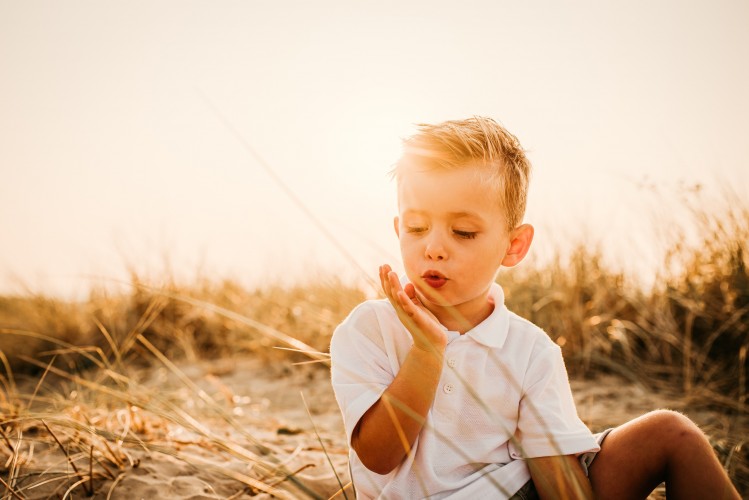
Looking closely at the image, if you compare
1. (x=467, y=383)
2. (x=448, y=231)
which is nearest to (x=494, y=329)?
(x=467, y=383)

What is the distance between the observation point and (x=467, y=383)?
1.49 metres

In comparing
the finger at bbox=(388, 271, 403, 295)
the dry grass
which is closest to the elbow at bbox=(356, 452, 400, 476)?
the dry grass

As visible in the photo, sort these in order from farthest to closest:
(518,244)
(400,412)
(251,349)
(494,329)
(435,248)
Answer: (251,349), (518,244), (494,329), (435,248), (400,412)

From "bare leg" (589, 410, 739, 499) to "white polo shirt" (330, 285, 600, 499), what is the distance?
0.09m

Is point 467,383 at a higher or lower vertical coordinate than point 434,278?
lower

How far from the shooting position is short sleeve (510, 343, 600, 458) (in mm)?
1573

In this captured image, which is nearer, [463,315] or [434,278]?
[434,278]

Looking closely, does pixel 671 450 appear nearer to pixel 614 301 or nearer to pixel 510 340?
pixel 510 340

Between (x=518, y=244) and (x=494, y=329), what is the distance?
30 cm

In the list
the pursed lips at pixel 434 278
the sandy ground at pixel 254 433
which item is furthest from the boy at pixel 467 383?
the sandy ground at pixel 254 433

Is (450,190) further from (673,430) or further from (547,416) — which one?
(673,430)

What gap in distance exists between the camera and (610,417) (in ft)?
10.2

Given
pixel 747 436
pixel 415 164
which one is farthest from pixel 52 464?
pixel 747 436

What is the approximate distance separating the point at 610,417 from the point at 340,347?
215 centimetres
